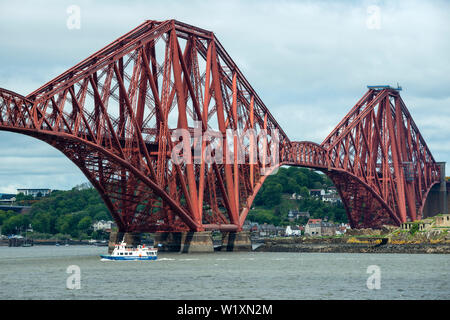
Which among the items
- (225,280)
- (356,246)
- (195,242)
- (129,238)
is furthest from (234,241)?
(225,280)

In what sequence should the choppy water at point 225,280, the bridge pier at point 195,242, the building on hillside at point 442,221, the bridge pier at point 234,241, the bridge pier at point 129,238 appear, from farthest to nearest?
the building on hillside at point 442,221 < the bridge pier at point 234,241 < the bridge pier at point 129,238 < the bridge pier at point 195,242 < the choppy water at point 225,280

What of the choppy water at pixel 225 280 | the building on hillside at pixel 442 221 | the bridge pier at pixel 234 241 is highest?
the building on hillside at pixel 442 221

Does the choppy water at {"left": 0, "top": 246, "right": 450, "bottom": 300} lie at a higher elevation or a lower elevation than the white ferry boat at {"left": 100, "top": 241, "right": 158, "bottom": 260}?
lower

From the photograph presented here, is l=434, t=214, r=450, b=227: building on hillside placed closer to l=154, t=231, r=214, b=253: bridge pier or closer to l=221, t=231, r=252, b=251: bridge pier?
l=221, t=231, r=252, b=251: bridge pier

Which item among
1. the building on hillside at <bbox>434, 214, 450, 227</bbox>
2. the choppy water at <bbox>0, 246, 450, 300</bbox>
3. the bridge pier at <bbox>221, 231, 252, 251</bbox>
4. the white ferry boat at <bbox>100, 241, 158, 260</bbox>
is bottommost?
the choppy water at <bbox>0, 246, 450, 300</bbox>

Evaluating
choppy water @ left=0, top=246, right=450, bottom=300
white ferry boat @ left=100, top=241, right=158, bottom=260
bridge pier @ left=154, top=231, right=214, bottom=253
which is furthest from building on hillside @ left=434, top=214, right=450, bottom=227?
white ferry boat @ left=100, top=241, right=158, bottom=260

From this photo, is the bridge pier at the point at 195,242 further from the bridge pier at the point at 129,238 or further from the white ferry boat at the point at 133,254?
the white ferry boat at the point at 133,254

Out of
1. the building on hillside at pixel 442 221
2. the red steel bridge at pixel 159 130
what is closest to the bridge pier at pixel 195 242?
the red steel bridge at pixel 159 130
